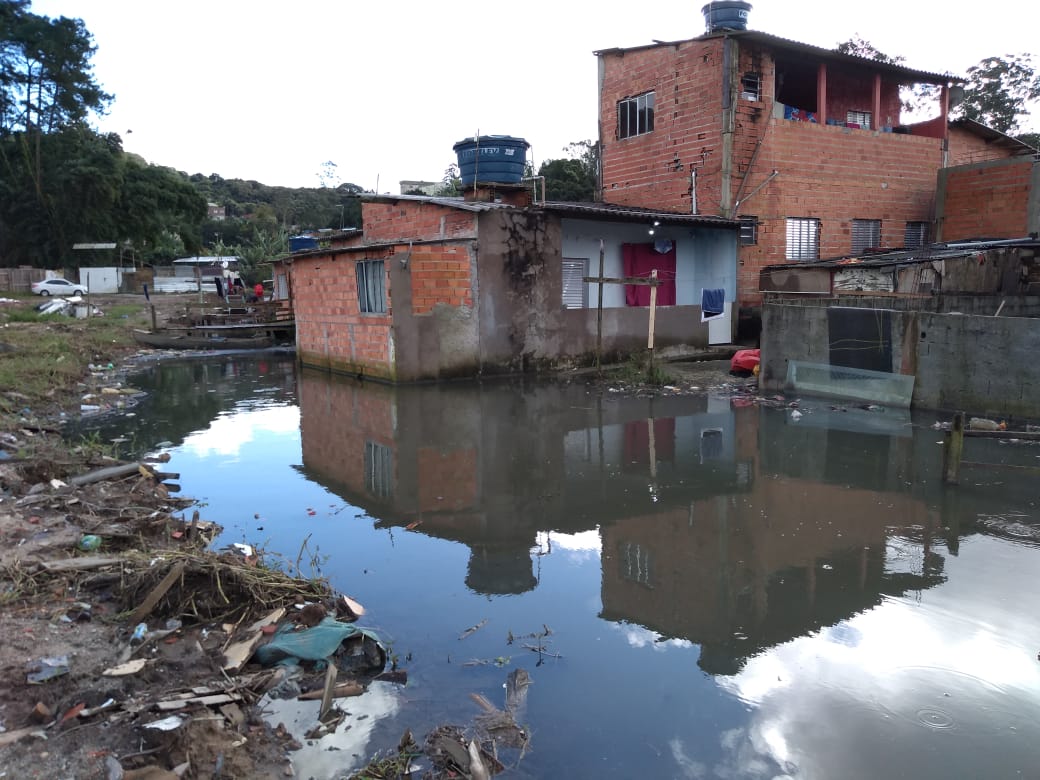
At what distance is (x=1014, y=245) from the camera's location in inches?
537

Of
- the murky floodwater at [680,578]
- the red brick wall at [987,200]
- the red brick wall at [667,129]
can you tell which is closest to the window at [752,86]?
the red brick wall at [667,129]

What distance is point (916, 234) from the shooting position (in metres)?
20.6

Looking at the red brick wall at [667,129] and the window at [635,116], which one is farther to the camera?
the window at [635,116]

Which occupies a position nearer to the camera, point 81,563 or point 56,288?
point 81,563

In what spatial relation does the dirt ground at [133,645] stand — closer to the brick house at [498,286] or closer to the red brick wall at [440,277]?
the red brick wall at [440,277]

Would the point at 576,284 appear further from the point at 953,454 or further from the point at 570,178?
the point at 570,178

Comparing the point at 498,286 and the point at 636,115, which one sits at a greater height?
the point at 636,115

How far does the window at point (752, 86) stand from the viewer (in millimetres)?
17641

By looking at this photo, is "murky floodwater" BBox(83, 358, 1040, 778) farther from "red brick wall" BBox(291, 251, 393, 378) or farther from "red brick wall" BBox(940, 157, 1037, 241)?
"red brick wall" BBox(940, 157, 1037, 241)

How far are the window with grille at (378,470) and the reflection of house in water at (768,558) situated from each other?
8.26 ft

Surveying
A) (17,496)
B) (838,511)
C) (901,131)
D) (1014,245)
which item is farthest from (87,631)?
(901,131)

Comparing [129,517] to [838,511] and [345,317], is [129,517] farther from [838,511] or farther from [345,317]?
[345,317]

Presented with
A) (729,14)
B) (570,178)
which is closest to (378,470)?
→ (729,14)

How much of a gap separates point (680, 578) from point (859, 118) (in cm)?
1957
